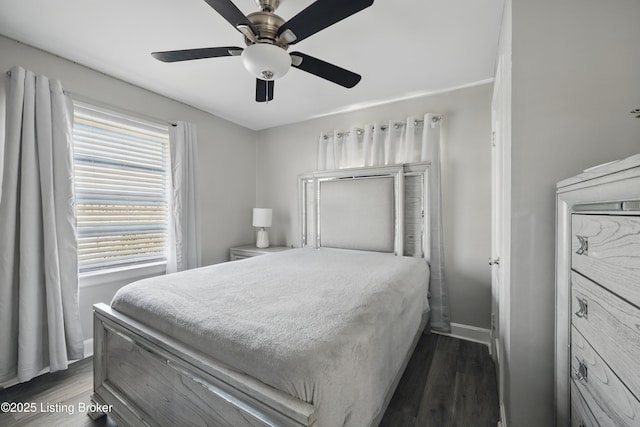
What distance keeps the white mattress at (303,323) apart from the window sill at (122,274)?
1169 mm

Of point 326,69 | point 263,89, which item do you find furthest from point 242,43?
point 326,69

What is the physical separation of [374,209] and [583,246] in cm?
199

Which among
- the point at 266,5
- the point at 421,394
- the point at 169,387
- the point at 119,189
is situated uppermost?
the point at 266,5

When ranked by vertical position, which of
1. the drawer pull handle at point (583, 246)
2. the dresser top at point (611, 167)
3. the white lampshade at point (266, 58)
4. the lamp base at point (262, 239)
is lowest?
the lamp base at point (262, 239)

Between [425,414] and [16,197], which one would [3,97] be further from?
[425,414]

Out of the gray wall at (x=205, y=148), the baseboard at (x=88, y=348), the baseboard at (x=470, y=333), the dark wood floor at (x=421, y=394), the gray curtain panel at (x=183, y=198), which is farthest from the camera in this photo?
the gray curtain panel at (x=183, y=198)

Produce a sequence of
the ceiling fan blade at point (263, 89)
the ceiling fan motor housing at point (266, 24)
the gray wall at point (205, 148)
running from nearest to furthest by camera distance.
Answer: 1. the ceiling fan motor housing at point (266, 24)
2. the ceiling fan blade at point (263, 89)
3. the gray wall at point (205, 148)

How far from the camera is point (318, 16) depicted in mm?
1224

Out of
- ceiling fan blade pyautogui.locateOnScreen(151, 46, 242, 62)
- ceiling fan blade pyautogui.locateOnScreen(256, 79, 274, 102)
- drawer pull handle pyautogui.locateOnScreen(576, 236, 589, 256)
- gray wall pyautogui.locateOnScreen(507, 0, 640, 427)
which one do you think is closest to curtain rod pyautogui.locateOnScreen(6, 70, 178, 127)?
ceiling fan blade pyautogui.locateOnScreen(151, 46, 242, 62)

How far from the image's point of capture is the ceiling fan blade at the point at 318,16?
114 centimetres

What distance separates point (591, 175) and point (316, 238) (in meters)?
2.66

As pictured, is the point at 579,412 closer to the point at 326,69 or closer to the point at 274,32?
the point at 326,69

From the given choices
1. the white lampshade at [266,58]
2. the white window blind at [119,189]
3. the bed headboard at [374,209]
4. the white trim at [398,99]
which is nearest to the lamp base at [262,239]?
the bed headboard at [374,209]

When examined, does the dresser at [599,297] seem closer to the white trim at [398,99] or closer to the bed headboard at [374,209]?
the bed headboard at [374,209]
